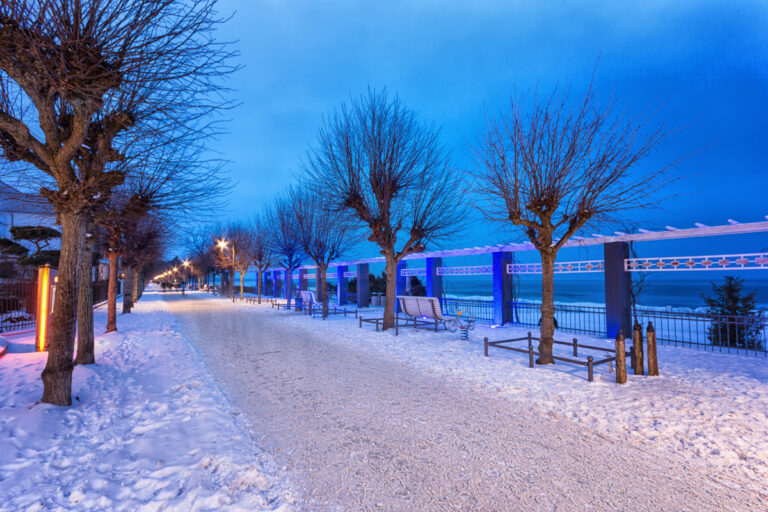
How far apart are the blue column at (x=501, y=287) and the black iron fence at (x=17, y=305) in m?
16.4

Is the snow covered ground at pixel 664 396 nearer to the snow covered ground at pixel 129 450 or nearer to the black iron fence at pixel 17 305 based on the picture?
the snow covered ground at pixel 129 450

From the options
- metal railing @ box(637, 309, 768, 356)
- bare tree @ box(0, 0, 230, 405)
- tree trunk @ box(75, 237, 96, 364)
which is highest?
bare tree @ box(0, 0, 230, 405)

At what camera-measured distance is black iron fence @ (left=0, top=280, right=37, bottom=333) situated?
1185 cm

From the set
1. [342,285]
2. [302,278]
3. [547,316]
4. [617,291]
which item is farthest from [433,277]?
[302,278]

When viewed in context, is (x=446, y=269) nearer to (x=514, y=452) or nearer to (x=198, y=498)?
(x=514, y=452)

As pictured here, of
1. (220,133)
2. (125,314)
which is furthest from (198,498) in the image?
(125,314)

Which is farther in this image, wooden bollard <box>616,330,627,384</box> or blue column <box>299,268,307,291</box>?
blue column <box>299,268,307,291</box>

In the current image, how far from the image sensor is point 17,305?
526 inches

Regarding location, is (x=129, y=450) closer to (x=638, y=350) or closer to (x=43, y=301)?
(x=43, y=301)

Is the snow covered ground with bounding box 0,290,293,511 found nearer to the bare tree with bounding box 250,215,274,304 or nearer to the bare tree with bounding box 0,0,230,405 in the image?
the bare tree with bounding box 0,0,230,405

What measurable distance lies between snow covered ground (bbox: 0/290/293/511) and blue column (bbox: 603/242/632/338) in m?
10.5

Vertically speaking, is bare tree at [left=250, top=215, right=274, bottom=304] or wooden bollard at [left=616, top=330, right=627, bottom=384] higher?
bare tree at [left=250, top=215, right=274, bottom=304]

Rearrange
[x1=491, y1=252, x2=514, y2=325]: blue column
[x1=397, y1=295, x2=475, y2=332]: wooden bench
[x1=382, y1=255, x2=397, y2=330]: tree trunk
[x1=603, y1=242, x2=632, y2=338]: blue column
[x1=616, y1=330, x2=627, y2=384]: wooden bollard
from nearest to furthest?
[x1=616, y1=330, x2=627, y2=384]: wooden bollard < [x1=603, y1=242, x2=632, y2=338]: blue column < [x1=397, y1=295, x2=475, y2=332]: wooden bench < [x1=382, y1=255, x2=397, y2=330]: tree trunk < [x1=491, y1=252, x2=514, y2=325]: blue column

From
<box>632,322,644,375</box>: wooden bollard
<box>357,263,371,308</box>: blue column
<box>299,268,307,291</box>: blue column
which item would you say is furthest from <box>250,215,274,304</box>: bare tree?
<box>632,322,644,375</box>: wooden bollard
